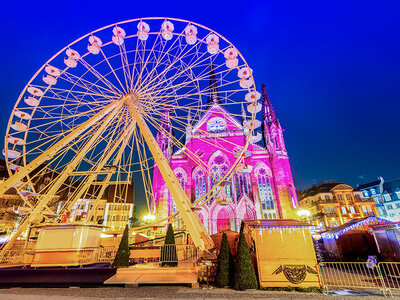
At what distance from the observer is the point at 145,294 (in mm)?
8570

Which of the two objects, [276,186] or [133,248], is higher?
[276,186]

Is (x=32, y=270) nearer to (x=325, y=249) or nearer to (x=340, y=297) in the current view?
(x=340, y=297)

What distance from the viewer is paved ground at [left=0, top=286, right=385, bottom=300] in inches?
323

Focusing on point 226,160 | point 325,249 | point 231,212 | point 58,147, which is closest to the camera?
point 58,147

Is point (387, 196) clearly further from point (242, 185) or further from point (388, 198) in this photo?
point (242, 185)

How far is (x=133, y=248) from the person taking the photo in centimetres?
1539

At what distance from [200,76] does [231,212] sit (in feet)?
79.1

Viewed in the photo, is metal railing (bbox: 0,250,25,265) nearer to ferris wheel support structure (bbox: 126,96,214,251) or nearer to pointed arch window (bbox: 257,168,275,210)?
ferris wheel support structure (bbox: 126,96,214,251)

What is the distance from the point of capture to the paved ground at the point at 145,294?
8.20 meters

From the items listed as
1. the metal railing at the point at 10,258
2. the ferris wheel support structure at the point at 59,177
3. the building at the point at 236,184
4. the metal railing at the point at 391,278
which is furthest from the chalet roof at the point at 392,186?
the metal railing at the point at 10,258

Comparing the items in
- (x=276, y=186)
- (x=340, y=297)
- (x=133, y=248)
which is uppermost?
(x=276, y=186)

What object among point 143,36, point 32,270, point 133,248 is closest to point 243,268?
point 133,248

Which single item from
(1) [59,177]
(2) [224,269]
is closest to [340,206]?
(2) [224,269]

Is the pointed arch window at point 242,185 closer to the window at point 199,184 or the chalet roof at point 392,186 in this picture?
the window at point 199,184
